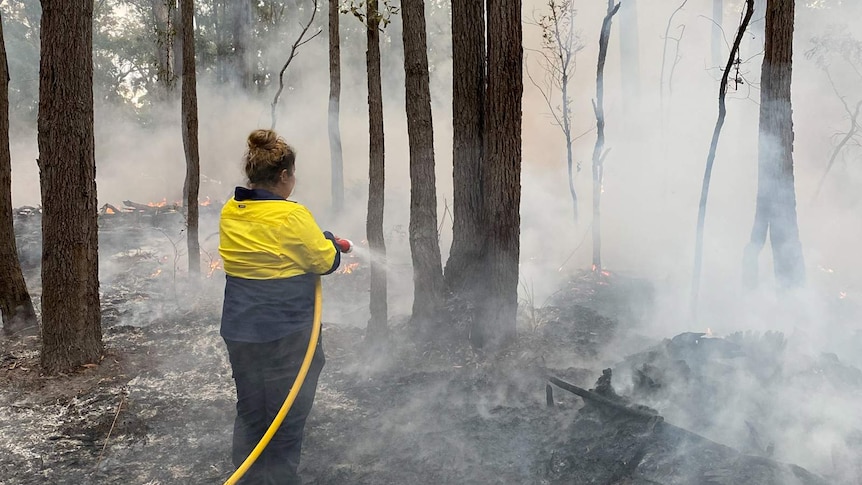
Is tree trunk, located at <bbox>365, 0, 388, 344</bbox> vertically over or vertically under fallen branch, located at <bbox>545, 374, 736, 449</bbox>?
over

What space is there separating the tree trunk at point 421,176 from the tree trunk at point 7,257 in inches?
185

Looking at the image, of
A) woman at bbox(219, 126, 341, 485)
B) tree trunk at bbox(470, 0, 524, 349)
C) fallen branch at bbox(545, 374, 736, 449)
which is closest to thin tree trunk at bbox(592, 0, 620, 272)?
tree trunk at bbox(470, 0, 524, 349)

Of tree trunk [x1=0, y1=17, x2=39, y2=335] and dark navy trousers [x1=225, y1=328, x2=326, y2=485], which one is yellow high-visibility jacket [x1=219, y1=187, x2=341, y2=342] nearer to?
dark navy trousers [x1=225, y1=328, x2=326, y2=485]

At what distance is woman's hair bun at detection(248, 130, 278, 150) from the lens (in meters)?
3.24

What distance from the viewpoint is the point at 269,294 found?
3.23 m

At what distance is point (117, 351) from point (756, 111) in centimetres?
1958

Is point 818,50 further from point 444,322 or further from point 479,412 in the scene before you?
point 479,412

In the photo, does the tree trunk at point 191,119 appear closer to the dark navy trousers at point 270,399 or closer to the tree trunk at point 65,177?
the tree trunk at point 65,177

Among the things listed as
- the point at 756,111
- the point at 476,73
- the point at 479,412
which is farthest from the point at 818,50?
the point at 479,412

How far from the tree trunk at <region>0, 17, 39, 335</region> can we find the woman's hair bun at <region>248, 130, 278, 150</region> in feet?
16.8

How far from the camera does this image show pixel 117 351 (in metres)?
6.41

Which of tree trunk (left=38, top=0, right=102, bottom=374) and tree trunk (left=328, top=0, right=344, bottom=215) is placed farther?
tree trunk (left=328, top=0, right=344, bottom=215)

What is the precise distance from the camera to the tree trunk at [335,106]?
39.7 ft

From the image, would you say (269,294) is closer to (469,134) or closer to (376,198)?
(376,198)
